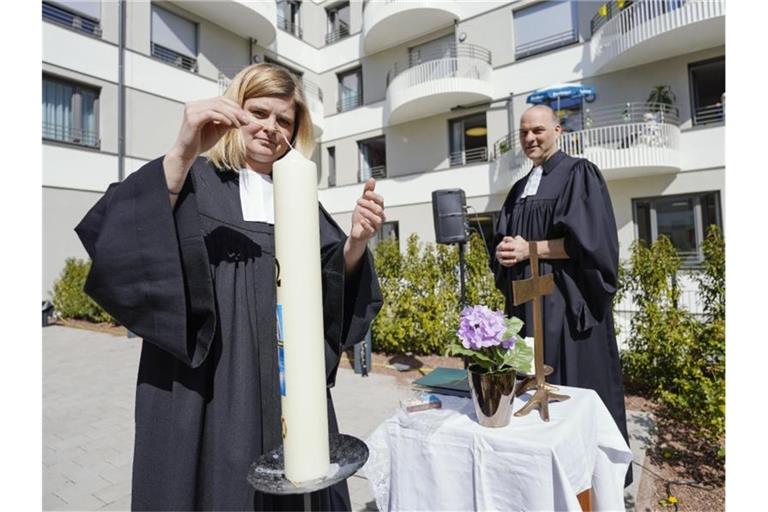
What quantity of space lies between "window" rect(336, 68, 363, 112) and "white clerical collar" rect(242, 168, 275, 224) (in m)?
17.4

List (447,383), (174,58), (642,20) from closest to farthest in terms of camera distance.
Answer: (447,383) < (642,20) < (174,58)

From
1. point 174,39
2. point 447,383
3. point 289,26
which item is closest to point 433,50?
point 289,26

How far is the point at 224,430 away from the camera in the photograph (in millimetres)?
966

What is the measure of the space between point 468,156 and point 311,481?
50.6 feet

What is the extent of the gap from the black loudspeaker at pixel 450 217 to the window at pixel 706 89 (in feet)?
31.2

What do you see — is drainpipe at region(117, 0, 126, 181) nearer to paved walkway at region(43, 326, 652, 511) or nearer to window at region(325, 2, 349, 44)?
paved walkway at region(43, 326, 652, 511)

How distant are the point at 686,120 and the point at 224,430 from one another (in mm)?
13805

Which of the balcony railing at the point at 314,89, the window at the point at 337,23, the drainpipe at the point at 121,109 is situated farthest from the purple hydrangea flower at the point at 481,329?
the window at the point at 337,23

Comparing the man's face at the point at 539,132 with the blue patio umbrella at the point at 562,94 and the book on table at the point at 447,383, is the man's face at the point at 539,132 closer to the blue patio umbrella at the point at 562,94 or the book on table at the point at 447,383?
the book on table at the point at 447,383

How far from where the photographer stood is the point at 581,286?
2.08 m

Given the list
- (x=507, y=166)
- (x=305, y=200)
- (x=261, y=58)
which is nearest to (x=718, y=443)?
(x=305, y=200)

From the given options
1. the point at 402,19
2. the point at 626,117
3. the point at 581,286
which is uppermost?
the point at 402,19

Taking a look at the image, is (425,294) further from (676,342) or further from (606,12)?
(606,12)

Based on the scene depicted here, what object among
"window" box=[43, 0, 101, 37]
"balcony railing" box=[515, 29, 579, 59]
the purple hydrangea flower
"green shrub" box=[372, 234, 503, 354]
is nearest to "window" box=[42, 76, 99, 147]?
"window" box=[43, 0, 101, 37]
